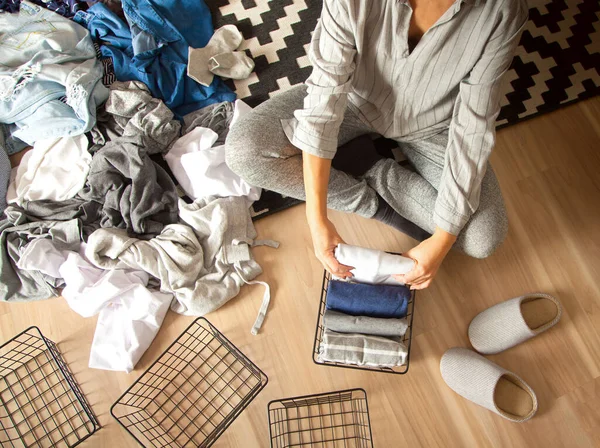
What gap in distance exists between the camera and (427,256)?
1016 mm

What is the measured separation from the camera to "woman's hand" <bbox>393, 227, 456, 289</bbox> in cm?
99

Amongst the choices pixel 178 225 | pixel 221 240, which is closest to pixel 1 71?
pixel 178 225

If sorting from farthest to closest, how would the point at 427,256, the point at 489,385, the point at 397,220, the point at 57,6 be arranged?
the point at 57,6, the point at 397,220, the point at 489,385, the point at 427,256

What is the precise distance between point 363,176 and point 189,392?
29.4 inches

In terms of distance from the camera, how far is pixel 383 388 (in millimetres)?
1215

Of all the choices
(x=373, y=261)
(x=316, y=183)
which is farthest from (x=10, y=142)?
(x=373, y=261)

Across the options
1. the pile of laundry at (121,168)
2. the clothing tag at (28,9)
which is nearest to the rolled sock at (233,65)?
the pile of laundry at (121,168)

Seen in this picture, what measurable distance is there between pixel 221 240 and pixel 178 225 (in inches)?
5.1

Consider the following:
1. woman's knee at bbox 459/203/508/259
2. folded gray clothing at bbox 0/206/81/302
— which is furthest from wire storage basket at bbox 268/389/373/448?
folded gray clothing at bbox 0/206/81/302

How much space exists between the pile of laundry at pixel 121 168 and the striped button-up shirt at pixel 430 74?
44 cm

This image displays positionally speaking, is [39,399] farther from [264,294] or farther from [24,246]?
[264,294]

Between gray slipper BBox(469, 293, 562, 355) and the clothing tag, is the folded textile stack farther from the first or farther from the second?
the clothing tag

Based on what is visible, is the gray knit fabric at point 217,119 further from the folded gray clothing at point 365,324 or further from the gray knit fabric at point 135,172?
the folded gray clothing at point 365,324

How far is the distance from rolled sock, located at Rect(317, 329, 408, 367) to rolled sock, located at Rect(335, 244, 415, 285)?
0.54 ft
